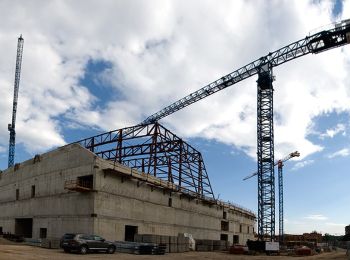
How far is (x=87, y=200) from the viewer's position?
41.8 meters

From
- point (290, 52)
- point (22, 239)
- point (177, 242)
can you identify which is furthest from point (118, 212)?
point (290, 52)

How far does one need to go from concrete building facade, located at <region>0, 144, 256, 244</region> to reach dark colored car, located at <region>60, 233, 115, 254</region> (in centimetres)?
582

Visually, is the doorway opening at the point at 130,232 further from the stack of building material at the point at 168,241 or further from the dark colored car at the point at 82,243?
the dark colored car at the point at 82,243

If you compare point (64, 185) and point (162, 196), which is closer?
point (64, 185)

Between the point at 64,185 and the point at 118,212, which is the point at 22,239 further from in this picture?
the point at 118,212

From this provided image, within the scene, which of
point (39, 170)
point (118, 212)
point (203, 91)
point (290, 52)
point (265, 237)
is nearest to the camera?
point (118, 212)

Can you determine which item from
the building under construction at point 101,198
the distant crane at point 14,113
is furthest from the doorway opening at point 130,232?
the distant crane at point 14,113

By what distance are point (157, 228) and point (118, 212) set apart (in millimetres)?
8004

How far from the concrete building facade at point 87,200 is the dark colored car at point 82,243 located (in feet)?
19.1

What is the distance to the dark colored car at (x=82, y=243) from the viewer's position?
109 ft

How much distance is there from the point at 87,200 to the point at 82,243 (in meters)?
8.72

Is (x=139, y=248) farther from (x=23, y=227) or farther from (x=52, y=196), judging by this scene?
(x=23, y=227)

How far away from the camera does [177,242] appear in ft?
152

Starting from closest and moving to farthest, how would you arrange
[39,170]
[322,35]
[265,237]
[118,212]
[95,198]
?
[95,198] → [118,212] → [39,170] → [322,35] → [265,237]
